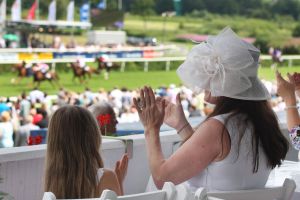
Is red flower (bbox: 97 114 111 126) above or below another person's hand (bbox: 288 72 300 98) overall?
below

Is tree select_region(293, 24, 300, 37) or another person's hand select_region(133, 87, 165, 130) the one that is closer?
another person's hand select_region(133, 87, 165, 130)

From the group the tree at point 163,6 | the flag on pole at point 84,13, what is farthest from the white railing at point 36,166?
the tree at point 163,6

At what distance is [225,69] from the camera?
5.32ft

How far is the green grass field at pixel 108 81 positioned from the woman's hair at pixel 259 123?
24.4 meters

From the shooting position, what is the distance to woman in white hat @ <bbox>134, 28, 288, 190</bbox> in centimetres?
150

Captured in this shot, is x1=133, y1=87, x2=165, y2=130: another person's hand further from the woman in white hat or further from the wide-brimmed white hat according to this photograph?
the wide-brimmed white hat

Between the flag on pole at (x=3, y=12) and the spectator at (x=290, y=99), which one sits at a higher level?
the flag on pole at (x=3, y=12)

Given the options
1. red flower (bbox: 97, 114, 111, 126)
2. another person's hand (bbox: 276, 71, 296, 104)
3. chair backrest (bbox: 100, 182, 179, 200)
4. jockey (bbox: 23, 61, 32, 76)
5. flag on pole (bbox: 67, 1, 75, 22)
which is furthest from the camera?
flag on pole (bbox: 67, 1, 75, 22)

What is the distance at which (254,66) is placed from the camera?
1644 millimetres

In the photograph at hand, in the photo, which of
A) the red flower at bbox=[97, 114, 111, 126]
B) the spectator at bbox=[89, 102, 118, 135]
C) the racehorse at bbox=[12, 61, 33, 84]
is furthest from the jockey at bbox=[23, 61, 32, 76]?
the red flower at bbox=[97, 114, 111, 126]

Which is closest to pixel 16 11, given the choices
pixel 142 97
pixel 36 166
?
pixel 36 166

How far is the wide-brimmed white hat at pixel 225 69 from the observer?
1.59 metres

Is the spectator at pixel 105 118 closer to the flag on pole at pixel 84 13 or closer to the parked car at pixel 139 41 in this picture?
the parked car at pixel 139 41

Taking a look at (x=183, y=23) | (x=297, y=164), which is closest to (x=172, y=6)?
(x=183, y=23)
